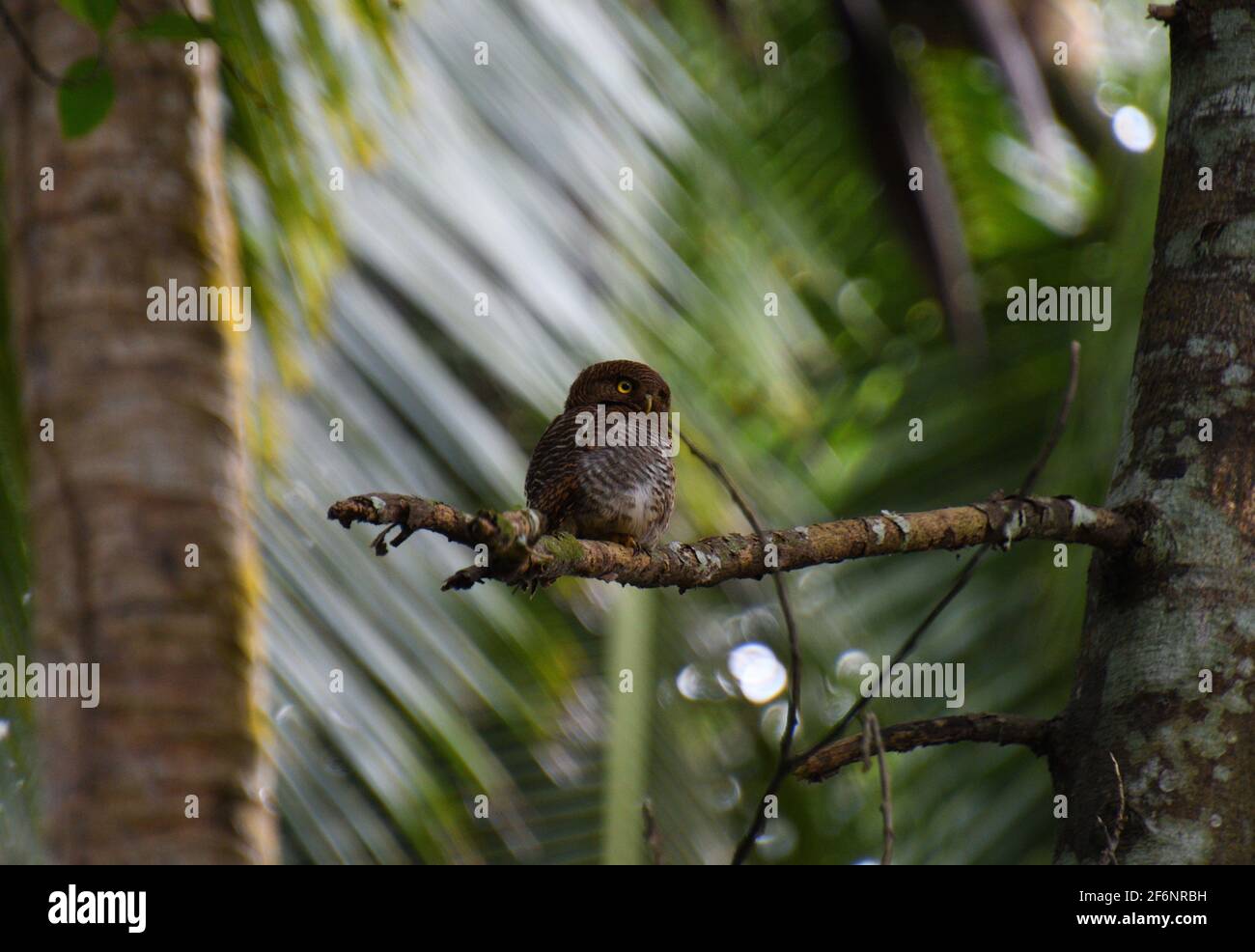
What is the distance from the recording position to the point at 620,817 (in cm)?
603

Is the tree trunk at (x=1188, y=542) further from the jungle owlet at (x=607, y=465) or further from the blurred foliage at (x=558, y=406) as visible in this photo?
the blurred foliage at (x=558, y=406)

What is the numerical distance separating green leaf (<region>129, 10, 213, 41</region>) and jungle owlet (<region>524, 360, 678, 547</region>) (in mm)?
1574

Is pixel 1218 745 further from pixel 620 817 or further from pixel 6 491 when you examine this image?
pixel 6 491

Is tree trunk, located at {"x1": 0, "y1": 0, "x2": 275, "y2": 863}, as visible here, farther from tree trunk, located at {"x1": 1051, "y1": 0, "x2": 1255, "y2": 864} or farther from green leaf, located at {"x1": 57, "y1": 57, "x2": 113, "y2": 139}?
tree trunk, located at {"x1": 1051, "y1": 0, "x2": 1255, "y2": 864}

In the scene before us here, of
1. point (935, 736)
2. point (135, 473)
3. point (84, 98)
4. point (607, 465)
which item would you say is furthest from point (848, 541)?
point (135, 473)

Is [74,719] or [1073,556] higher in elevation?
[1073,556]

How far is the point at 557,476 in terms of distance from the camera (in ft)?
12.5

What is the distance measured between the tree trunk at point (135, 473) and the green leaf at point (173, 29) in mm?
1065

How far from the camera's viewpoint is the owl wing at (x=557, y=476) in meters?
3.78

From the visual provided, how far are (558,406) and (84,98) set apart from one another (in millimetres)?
2651

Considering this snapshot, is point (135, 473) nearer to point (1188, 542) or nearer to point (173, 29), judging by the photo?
point (173, 29)

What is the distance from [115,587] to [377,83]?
2.40 metres

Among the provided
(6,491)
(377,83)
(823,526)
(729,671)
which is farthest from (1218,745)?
(729,671)

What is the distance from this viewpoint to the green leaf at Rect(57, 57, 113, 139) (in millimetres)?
2574
